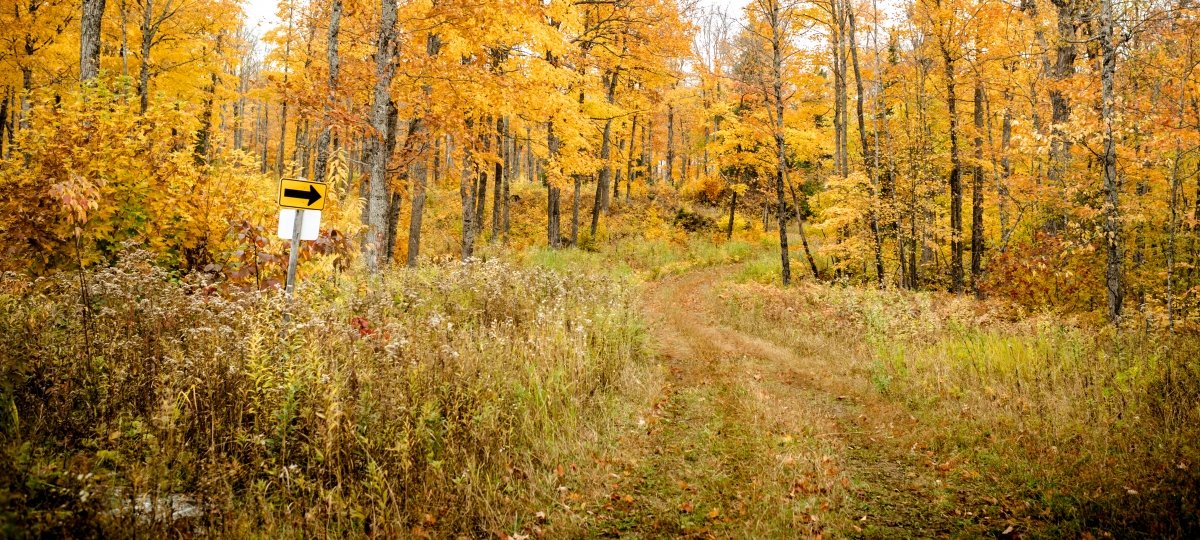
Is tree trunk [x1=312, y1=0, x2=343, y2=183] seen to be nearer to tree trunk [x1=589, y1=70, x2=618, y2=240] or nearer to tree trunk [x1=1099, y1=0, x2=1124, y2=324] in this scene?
tree trunk [x1=1099, y1=0, x2=1124, y2=324]

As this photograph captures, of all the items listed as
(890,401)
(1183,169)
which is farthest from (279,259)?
(1183,169)

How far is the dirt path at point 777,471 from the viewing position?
382cm

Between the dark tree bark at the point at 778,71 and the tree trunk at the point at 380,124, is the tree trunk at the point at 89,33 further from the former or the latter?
the dark tree bark at the point at 778,71

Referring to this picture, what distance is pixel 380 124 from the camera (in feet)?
31.3

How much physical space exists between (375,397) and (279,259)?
3.61 metres

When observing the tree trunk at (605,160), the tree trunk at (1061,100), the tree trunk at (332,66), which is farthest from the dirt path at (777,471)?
the tree trunk at (605,160)

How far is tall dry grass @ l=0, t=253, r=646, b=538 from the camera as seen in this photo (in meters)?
3.17

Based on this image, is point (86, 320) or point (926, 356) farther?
point (926, 356)

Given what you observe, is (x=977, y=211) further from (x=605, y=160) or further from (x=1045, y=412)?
(x=1045, y=412)

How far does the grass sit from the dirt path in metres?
0.14

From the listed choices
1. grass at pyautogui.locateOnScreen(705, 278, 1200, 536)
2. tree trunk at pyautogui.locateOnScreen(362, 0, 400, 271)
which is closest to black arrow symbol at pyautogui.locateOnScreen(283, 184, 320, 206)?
tree trunk at pyautogui.locateOnScreen(362, 0, 400, 271)

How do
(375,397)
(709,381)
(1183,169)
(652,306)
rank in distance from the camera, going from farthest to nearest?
(652,306) → (1183,169) → (709,381) → (375,397)

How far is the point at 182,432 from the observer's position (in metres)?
3.52

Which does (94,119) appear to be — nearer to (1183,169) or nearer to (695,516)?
(695,516)
